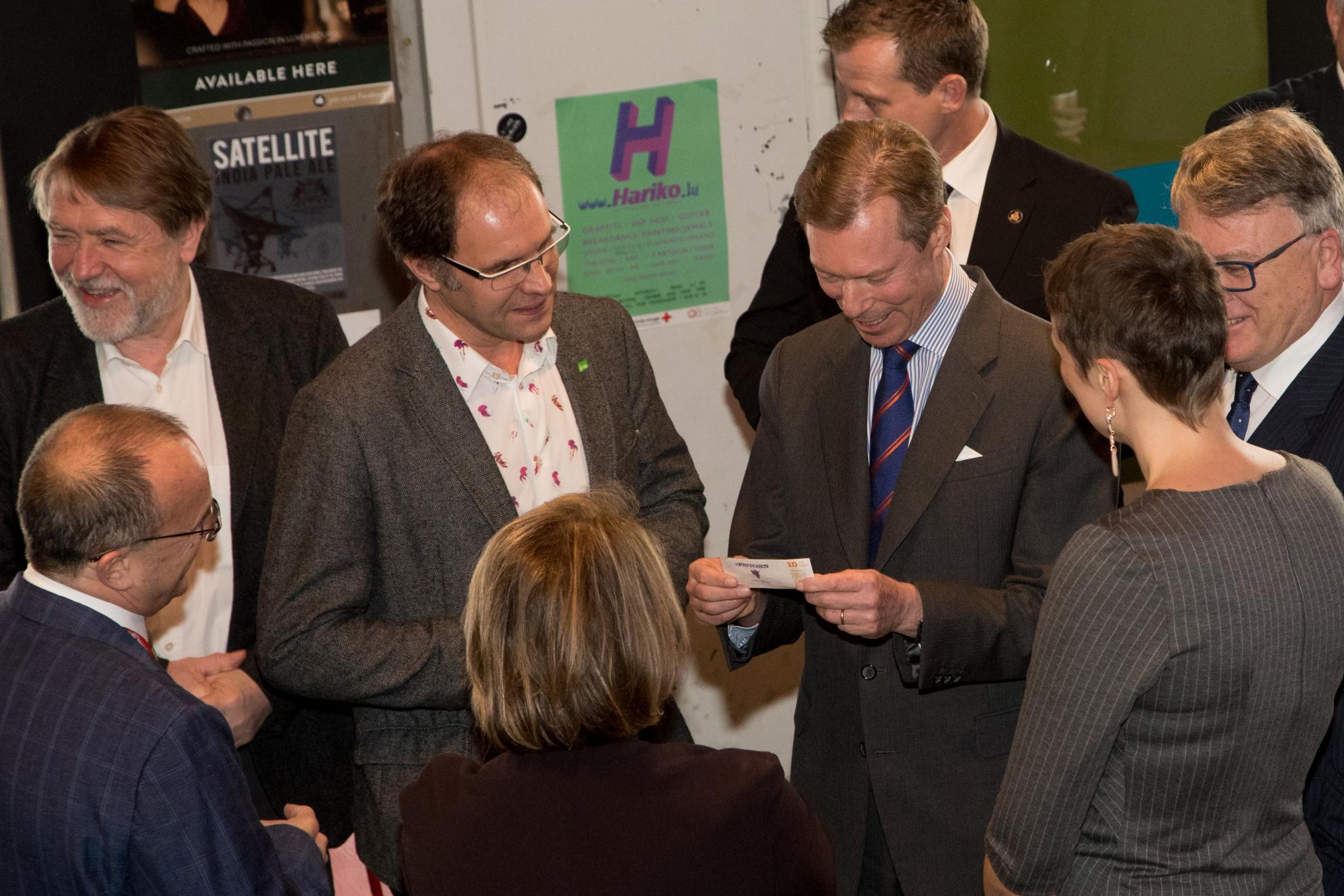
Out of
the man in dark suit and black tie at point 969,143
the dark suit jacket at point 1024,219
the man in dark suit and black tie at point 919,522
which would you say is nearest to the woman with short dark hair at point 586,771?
the man in dark suit and black tie at point 919,522

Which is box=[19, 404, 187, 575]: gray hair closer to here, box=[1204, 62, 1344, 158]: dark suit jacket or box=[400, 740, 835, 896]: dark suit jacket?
box=[400, 740, 835, 896]: dark suit jacket

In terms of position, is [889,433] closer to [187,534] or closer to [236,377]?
[187,534]

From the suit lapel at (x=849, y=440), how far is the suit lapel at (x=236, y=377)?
1.45 m

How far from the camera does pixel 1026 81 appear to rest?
4.85m

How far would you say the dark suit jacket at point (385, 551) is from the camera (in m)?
2.79

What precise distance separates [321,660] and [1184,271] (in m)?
1.84

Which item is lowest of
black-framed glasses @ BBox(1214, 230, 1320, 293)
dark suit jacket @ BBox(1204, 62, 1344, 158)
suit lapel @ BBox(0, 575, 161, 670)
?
suit lapel @ BBox(0, 575, 161, 670)

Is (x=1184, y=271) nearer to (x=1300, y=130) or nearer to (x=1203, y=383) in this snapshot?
Answer: (x=1203, y=383)

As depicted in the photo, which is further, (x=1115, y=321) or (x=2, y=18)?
(x=2, y=18)

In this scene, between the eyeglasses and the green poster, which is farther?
the green poster

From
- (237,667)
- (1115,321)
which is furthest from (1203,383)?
(237,667)

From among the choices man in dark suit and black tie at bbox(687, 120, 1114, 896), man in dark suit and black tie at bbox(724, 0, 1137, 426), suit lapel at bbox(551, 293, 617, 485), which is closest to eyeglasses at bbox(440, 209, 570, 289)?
suit lapel at bbox(551, 293, 617, 485)

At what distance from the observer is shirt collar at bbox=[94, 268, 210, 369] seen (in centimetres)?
334

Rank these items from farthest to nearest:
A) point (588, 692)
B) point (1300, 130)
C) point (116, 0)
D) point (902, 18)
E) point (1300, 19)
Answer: point (1300, 19), point (116, 0), point (902, 18), point (1300, 130), point (588, 692)
